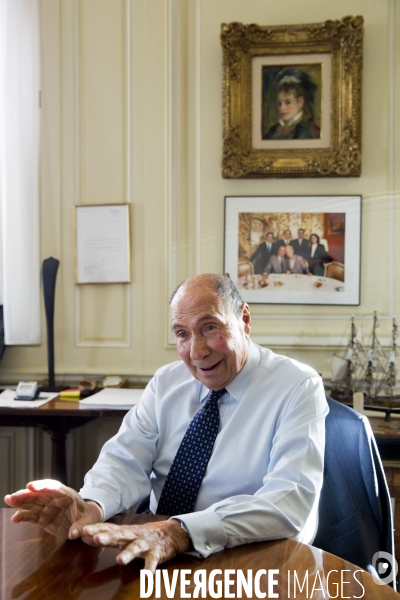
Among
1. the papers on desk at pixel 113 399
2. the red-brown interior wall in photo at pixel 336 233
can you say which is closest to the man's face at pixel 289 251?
the red-brown interior wall in photo at pixel 336 233

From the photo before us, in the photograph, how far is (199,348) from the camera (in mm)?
1711

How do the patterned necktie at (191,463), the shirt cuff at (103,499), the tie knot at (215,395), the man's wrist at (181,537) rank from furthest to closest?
the tie knot at (215,395)
the patterned necktie at (191,463)
the shirt cuff at (103,499)
the man's wrist at (181,537)

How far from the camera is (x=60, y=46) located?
10.8ft

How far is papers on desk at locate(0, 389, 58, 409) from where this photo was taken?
2.73 meters

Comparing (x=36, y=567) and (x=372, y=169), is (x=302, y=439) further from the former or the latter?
(x=372, y=169)

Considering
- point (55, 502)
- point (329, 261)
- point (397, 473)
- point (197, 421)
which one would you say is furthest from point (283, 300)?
point (55, 502)

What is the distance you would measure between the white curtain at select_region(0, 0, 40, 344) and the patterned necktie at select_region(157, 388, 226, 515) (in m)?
1.76

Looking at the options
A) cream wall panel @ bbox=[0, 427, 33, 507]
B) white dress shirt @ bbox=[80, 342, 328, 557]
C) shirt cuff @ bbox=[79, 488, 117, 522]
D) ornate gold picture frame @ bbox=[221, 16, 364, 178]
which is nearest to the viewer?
white dress shirt @ bbox=[80, 342, 328, 557]

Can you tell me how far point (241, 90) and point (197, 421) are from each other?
202 cm

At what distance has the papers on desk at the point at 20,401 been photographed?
2732mm

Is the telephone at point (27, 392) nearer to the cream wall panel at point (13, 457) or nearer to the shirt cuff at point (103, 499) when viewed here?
the cream wall panel at point (13, 457)

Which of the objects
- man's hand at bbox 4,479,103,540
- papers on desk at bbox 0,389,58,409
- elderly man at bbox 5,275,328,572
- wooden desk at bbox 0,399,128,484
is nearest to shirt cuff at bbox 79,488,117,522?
elderly man at bbox 5,275,328,572

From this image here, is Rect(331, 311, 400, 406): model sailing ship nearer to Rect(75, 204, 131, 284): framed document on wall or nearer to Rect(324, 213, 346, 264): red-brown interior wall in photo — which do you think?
Rect(324, 213, 346, 264): red-brown interior wall in photo

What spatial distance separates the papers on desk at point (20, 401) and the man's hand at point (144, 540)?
1584 mm
